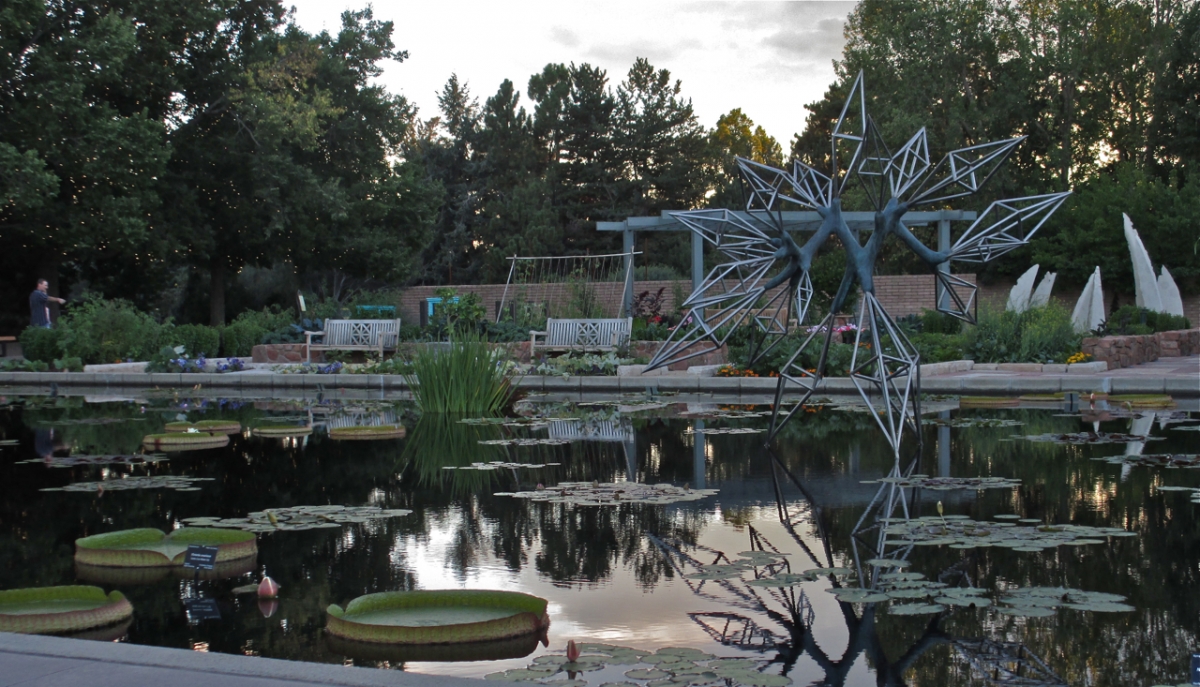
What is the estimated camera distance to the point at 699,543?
18.0ft

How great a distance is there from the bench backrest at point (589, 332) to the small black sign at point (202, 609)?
44.6 feet

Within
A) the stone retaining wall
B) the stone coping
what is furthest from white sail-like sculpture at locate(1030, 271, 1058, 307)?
the stone coping

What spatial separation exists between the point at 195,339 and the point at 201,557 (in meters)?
17.7

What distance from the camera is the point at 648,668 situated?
11.4 feet

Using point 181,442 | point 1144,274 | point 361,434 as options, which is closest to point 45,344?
point 181,442

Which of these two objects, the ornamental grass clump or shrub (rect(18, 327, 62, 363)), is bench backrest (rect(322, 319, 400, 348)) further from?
the ornamental grass clump

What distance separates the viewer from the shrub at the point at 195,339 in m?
21.1

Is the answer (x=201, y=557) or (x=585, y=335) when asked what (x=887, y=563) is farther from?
(x=585, y=335)

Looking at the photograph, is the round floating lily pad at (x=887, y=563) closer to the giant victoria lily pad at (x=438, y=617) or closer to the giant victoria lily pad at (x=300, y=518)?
the giant victoria lily pad at (x=438, y=617)

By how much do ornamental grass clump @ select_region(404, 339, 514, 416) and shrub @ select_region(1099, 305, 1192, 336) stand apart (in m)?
12.8

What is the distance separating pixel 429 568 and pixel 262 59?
28.2 m

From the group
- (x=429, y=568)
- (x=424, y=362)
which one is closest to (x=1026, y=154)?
(x=424, y=362)

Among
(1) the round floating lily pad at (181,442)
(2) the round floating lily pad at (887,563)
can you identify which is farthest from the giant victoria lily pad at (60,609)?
(1) the round floating lily pad at (181,442)

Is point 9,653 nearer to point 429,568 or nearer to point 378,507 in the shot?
point 429,568
